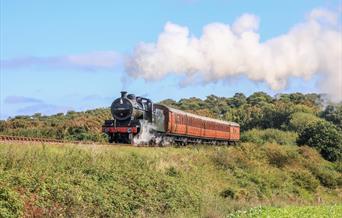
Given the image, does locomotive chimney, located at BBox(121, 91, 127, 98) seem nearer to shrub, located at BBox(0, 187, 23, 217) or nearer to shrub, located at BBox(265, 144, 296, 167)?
shrub, located at BBox(265, 144, 296, 167)

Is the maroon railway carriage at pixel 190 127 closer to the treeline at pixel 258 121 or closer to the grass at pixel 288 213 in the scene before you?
the treeline at pixel 258 121

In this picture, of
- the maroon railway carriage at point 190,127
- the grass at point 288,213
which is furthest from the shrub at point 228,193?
the maroon railway carriage at point 190,127

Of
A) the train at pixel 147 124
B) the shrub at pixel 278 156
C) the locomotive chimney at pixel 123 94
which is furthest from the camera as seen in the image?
the shrub at pixel 278 156

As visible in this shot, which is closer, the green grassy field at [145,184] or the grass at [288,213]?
the green grassy field at [145,184]

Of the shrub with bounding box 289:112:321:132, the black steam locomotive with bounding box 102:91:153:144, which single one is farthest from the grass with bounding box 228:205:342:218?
the shrub with bounding box 289:112:321:132

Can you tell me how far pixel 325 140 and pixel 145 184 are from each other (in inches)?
1564

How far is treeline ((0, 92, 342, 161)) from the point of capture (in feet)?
153

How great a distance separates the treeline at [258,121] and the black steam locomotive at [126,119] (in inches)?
209

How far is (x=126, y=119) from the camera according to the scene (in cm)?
3453

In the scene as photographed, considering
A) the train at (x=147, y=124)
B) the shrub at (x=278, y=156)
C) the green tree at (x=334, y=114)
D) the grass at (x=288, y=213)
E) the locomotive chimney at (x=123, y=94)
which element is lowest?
the grass at (x=288, y=213)

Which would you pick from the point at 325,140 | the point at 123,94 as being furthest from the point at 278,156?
the point at 123,94

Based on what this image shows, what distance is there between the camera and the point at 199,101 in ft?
412

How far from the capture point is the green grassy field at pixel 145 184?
595 inches

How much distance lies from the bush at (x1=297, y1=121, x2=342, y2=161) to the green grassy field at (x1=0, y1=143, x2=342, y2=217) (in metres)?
15.1
